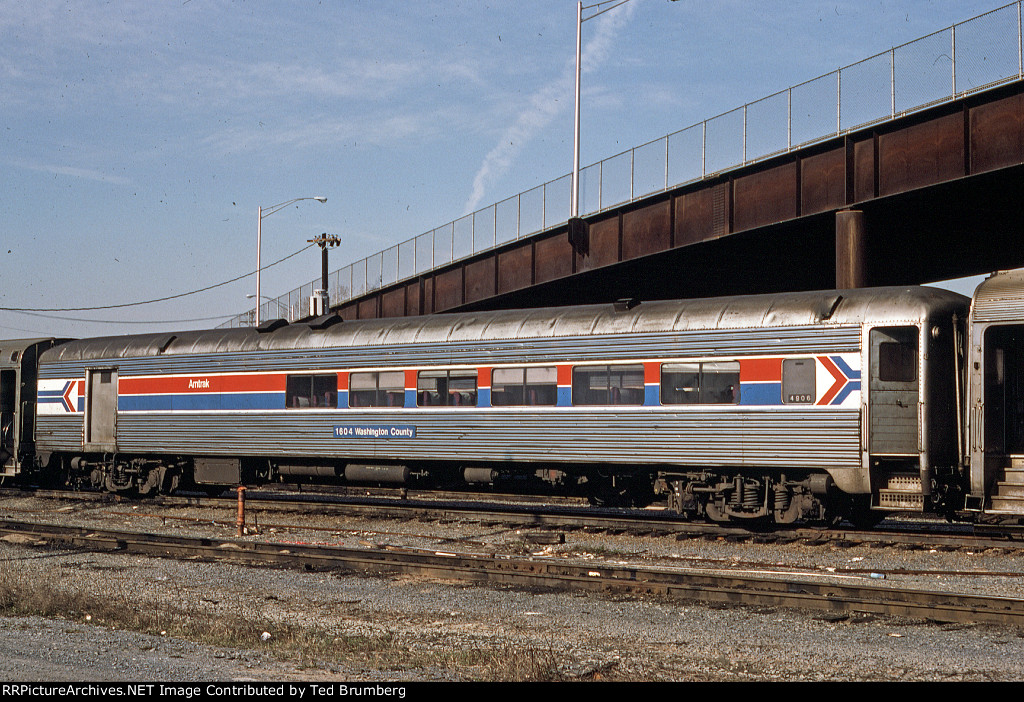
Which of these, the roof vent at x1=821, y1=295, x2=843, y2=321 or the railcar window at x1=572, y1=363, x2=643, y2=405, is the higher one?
the roof vent at x1=821, y1=295, x2=843, y2=321

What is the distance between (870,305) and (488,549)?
6.86m

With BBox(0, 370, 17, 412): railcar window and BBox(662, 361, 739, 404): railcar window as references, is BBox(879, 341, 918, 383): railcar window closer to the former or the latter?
BBox(662, 361, 739, 404): railcar window

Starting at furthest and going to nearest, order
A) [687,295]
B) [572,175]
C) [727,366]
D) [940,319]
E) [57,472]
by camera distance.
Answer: [687,295] < [572,175] < [57,472] < [727,366] < [940,319]

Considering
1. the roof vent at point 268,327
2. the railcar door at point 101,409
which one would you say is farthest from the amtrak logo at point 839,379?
the railcar door at point 101,409

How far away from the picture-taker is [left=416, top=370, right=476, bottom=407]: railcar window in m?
19.3

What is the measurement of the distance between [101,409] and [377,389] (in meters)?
8.46

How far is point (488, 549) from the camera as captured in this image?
15.7 meters

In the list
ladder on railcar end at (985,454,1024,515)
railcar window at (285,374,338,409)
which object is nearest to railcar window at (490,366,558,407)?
railcar window at (285,374,338,409)

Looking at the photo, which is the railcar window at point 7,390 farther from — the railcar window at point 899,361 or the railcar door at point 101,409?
the railcar window at point 899,361

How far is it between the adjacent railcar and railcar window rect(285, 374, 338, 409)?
35 mm

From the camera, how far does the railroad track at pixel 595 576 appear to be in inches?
412
